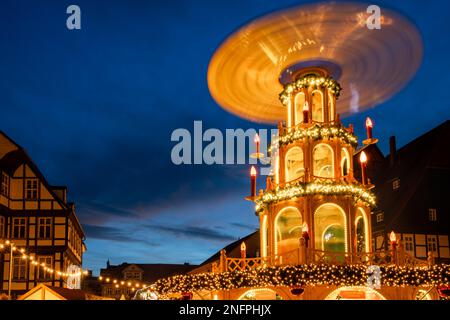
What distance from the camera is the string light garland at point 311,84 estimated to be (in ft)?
82.8

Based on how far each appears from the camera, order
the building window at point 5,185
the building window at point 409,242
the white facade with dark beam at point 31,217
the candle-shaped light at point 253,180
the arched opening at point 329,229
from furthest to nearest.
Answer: the white facade with dark beam at point 31,217
the building window at point 409,242
the building window at point 5,185
the arched opening at point 329,229
the candle-shaped light at point 253,180

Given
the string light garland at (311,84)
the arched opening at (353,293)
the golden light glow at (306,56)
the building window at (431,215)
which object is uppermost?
the golden light glow at (306,56)

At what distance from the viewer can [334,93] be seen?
25.9 meters

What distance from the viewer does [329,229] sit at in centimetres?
2622

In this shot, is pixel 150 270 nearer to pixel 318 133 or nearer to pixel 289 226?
pixel 289 226

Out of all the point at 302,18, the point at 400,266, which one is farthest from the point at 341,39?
the point at 400,266

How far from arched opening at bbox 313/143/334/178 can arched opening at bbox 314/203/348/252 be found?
1.61 meters

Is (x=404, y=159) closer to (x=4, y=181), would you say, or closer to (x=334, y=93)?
(x=334, y=93)

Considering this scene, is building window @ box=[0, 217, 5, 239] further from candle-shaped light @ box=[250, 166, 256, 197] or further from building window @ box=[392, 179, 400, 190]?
building window @ box=[392, 179, 400, 190]

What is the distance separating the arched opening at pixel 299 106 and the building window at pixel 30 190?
24.8 m

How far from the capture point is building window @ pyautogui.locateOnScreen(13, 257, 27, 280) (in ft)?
138

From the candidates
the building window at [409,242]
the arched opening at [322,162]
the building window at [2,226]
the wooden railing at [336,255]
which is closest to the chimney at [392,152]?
the building window at [409,242]

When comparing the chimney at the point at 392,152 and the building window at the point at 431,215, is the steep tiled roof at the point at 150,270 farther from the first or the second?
the building window at the point at 431,215

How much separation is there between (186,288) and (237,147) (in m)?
6.09
